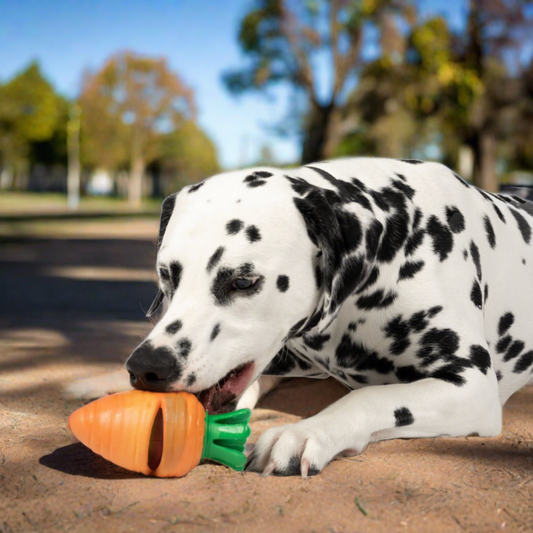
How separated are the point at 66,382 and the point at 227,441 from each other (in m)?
1.80

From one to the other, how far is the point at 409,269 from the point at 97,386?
1.96m

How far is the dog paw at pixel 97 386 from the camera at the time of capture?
3822 mm

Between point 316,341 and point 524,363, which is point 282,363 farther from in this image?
point 524,363

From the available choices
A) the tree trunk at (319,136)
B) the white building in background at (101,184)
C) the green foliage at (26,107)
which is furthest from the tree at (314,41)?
the white building in background at (101,184)

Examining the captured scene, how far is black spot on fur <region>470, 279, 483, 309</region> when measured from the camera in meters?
3.15

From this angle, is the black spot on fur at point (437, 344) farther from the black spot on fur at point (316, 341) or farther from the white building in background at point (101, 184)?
the white building in background at point (101, 184)

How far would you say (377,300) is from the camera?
10.0 ft

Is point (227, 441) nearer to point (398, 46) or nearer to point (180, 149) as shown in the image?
point (398, 46)

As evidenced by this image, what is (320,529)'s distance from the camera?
2.13 m

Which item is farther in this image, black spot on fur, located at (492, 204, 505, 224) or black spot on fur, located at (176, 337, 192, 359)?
black spot on fur, located at (492, 204, 505, 224)

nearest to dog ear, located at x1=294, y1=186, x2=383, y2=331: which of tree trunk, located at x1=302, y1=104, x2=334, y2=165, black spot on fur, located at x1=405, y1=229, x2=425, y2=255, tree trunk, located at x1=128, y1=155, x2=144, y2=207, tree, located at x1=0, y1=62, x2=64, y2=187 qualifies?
black spot on fur, located at x1=405, y1=229, x2=425, y2=255

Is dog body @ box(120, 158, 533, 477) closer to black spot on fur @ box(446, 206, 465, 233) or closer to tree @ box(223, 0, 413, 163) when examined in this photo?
black spot on fur @ box(446, 206, 465, 233)

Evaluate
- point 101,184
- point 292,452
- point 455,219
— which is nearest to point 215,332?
point 292,452

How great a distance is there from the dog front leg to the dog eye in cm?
57
